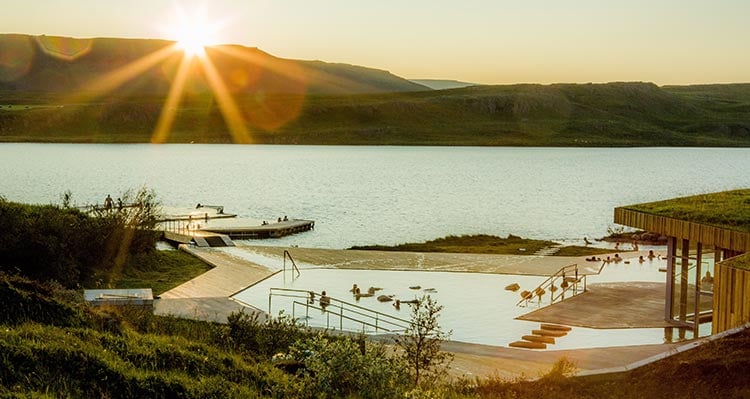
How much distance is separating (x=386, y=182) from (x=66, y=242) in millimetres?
63535

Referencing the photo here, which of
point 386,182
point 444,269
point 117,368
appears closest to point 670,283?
point 444,269

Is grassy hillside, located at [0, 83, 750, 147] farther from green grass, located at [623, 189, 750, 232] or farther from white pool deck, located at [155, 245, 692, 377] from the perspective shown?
green grass, located at [623, 189, 750, 232]

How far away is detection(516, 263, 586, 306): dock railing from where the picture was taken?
23.7m

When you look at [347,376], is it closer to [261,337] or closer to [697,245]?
[261,337]

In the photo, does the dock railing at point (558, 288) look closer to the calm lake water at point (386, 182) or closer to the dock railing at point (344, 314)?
the dock railing at point (344, 314)

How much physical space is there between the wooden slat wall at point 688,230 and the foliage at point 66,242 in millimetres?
14912

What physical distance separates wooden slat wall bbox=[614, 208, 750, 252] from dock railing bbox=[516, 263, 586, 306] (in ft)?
10.4

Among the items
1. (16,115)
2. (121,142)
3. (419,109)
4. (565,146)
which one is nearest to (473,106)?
(419,109)

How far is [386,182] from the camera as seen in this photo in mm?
87375

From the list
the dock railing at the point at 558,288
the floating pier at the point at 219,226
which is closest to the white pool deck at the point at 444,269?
the dock railing at the point at 558,288

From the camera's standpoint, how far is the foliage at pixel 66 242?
2372cm

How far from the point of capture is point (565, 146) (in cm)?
16150

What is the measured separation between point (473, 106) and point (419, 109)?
39.7 feet

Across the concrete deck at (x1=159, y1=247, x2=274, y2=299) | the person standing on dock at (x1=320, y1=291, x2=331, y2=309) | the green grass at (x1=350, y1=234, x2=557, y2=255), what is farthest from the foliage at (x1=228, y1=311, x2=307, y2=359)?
the green grass at (x1=350, y1=234, x2=557, y2=255)
